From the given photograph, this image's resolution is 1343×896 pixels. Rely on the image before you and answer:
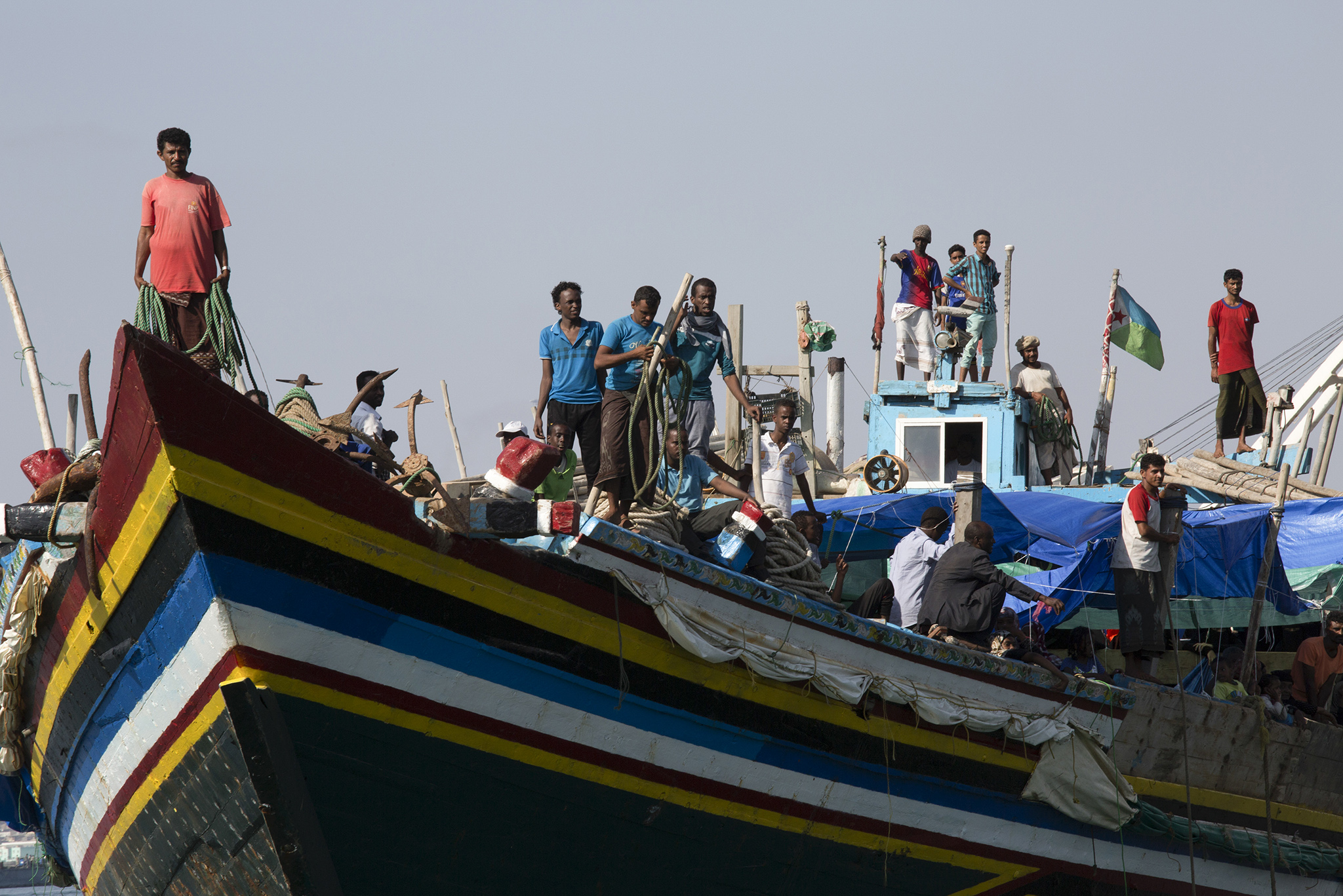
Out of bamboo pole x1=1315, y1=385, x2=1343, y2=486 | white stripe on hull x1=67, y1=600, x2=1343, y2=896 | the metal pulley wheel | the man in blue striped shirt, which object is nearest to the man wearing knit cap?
the man in blue striped shirt

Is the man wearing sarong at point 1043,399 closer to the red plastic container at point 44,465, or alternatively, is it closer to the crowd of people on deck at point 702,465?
the crowd of people on deck at point 702,465

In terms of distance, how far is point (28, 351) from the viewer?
8039mm

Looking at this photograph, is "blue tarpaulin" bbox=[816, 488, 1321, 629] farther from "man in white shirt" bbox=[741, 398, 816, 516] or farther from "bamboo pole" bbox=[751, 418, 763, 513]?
"bamboo pole" bbox=[751, 418, 763, 513]

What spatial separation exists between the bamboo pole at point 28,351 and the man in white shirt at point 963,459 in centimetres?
991

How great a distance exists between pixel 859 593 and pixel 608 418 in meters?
6.74

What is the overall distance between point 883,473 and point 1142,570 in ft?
16.6

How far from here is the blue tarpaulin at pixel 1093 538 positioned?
38.9 ft

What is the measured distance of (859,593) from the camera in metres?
13.7

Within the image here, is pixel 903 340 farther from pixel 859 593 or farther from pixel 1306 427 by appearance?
pixel 1306 427

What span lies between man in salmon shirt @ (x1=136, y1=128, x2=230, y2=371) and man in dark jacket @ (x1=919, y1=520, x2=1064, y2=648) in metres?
4.18

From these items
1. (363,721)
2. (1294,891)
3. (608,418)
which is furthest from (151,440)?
(1294,891)

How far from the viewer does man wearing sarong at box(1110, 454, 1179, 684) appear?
903 centimetres

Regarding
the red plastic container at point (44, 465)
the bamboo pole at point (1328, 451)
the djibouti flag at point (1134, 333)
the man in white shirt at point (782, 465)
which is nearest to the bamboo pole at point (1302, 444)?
the bamboo pole at point (1328, 451)

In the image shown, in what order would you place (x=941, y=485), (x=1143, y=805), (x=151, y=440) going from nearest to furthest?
(x=151, y=440) < (x=1143, y=805) < (x=941, y=485)
